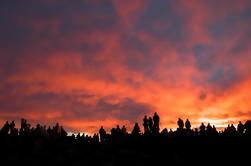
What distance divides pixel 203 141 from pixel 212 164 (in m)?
6.22

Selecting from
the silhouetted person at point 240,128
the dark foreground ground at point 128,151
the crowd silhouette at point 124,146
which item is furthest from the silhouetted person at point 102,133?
the silhouetted person at point 240,128

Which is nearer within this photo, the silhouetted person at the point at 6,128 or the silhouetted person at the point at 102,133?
the silhouetted person at the point at 6,128

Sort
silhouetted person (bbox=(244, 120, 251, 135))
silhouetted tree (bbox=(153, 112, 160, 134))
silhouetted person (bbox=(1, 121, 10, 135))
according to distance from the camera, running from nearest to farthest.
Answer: silhouetted person (bbox=(1, 121, 10, 135)) → silhouetted person (bbox=(244, 120, 251, 135)) → silhouetted tree (bbox=(153, 112, 160, 134))

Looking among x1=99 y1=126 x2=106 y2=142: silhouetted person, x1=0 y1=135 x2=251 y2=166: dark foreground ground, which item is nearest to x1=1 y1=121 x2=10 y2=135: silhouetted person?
x1=0 y1=135 x2=251 y2=166: dark foreground ground

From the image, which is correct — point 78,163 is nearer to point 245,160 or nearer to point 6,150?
point 6,150

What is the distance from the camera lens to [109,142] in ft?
149

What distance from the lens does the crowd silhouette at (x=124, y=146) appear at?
129 feet

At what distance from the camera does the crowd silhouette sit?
129ft

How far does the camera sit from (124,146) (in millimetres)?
44375

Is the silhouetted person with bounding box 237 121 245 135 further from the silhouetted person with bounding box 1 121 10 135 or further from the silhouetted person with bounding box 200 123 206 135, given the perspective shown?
the silhouetted person with bounding box 1 121 10 135

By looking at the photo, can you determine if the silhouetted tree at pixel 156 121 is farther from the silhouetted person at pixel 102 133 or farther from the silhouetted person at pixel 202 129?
the silhouetted person at pixel 102 133

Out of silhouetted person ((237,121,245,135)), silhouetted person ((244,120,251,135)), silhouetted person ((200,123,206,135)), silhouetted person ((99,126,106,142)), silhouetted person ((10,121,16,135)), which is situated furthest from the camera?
silhouetted person ((244,120,251,135))

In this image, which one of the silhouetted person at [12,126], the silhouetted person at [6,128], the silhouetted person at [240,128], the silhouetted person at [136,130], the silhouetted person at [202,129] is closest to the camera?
the silhouetted person at [6,128]

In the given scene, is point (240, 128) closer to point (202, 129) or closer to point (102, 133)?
point (202, 129)
